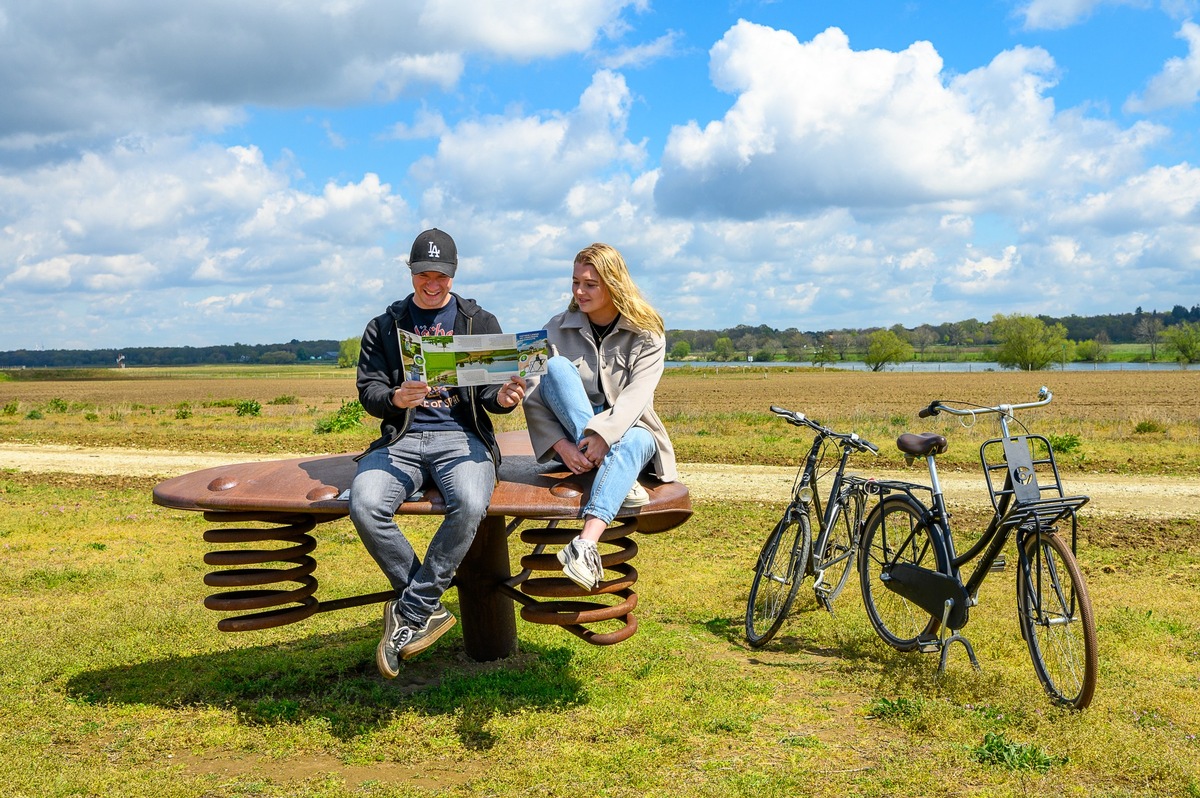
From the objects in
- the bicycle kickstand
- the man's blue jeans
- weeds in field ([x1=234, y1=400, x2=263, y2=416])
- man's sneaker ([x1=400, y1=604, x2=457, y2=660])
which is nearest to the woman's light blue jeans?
the man's blue jeans

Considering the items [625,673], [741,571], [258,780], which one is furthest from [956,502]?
[258,780]

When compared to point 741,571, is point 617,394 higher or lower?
higher

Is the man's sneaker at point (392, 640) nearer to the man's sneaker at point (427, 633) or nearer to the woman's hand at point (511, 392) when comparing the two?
the man's sneaker at point (427, 633)

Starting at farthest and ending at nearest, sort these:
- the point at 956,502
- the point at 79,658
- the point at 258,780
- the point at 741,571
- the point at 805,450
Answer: the point at 805,450 < the point at 956,502 < the point at 741,571 < the point at 79,658 < the point at 258,780

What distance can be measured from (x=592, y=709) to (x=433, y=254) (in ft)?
8.03

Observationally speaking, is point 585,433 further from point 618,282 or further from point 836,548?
point 836,548

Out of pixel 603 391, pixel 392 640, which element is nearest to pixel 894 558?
pixel 603 391

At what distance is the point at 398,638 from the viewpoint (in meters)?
4.57

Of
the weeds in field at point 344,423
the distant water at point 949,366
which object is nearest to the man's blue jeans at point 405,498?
the weeds in field at point 344,423

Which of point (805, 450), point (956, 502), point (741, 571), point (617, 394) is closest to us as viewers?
point (617, 394)

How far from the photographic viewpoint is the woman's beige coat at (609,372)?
4.98 m

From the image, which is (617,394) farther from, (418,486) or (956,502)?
(956,502)

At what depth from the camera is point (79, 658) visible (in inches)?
233

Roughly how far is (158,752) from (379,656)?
114cm
